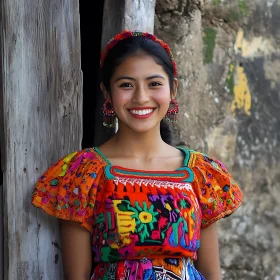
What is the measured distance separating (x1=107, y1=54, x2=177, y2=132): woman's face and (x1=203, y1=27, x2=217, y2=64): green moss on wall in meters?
1.16

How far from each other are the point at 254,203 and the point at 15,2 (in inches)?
77.6

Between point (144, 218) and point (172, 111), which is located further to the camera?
point (172, 111)

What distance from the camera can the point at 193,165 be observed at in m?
2.91

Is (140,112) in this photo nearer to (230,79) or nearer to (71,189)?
(71,189)

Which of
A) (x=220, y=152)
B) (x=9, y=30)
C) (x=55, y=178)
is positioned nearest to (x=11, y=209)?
(x=55, y=178)

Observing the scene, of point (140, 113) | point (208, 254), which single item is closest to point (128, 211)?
point (140, 113)

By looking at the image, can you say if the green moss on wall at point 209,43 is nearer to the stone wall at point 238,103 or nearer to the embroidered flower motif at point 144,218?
the stone wall at point 238,103

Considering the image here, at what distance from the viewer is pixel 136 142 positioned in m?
2.89

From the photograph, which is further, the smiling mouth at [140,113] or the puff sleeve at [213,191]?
the puff sleeve at [213,191]

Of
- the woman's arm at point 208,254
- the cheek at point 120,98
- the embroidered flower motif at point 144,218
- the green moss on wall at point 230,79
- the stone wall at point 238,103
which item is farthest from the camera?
the green moss on wall at point 230,79

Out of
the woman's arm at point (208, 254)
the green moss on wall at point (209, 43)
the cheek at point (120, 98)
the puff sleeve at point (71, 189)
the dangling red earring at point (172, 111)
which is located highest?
the green moss on wall at point (209, 43)

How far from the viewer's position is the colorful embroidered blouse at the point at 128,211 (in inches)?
105

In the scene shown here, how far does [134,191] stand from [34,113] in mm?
576

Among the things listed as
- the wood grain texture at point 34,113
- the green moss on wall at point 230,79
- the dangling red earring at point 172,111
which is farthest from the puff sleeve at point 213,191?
the green moss on wall at point 230,79
